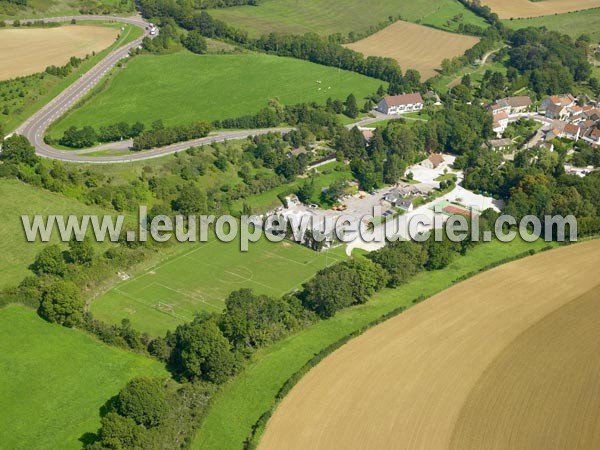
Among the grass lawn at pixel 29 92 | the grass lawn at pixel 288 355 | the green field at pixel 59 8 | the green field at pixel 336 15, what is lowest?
the grass lawn at pixel 288 355

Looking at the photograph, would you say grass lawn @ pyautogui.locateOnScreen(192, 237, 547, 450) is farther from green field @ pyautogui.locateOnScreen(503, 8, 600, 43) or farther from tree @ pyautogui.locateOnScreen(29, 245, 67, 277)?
green field @ pyautogui.locateOnScreen(503, 8, 600, 43)

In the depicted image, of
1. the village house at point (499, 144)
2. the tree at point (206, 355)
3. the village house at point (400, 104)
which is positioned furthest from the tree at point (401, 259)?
the village house at point (400, 104)

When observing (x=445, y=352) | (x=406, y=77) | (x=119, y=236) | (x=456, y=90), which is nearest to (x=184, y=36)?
(x=406, y=77)

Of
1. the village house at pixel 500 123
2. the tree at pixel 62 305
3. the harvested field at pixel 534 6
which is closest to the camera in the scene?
the tree at pixel 62 305

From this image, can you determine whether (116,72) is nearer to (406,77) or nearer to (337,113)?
(337,113)

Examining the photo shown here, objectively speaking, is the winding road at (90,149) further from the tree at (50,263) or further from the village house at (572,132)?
the village house at (572,132)

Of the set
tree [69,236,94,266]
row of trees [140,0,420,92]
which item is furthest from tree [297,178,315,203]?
row of trees [140,0,420,92]
